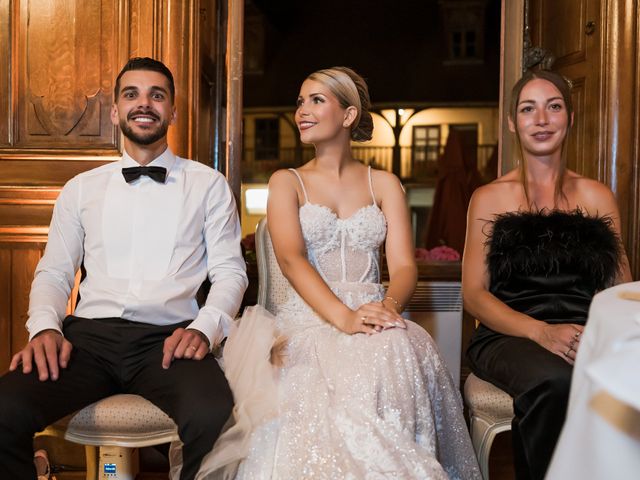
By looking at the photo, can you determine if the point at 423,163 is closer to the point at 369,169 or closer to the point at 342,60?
the point at 342,60

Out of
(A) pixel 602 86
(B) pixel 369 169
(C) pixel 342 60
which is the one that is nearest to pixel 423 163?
(C) pixel 342 60

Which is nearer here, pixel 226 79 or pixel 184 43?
Answer: pixel 184 43

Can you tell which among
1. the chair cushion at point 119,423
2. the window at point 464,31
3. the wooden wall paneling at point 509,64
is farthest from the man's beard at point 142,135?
the window at point 464,31

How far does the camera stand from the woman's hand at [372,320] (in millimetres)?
2299

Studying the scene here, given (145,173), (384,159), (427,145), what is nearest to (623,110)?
(145,173)

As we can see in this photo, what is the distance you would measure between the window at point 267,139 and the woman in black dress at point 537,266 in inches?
585

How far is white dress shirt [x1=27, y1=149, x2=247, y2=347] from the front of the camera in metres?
2.58

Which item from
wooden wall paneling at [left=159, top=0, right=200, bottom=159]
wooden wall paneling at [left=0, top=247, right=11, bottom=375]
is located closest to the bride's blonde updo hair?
wooden wall paneling at [left=159, top=0, right=200, bottom=159]

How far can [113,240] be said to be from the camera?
8.71 feet

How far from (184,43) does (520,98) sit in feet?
5.26

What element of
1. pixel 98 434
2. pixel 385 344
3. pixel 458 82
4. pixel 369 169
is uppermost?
pixel 458 82

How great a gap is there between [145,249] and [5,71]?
4.89 ft

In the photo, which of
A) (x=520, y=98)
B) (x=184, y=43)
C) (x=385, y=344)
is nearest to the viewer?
(x=385, y=344)

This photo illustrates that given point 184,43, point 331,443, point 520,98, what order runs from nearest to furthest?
point 331,443
point 520,98
point 184,43
